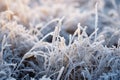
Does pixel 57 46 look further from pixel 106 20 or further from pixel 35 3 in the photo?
pixel 35 3

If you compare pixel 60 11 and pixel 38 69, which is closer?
pixel 38 69

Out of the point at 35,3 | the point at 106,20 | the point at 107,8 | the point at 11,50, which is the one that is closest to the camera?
the point at 11,50

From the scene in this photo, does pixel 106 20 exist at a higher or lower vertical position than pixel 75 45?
higher

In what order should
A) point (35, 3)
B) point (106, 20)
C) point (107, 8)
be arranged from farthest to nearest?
point (107, 8)
point (35, 3)
point (106, 20)

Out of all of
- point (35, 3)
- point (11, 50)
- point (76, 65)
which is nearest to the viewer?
point (76, 65)

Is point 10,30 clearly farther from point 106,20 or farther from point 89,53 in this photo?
point 106,20

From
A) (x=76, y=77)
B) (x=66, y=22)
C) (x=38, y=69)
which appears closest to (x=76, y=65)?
(x=76, y=77)

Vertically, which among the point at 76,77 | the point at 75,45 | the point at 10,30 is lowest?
the point at 76,77

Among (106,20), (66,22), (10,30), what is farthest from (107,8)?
(10,30)

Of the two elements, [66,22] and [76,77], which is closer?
[76,77]
